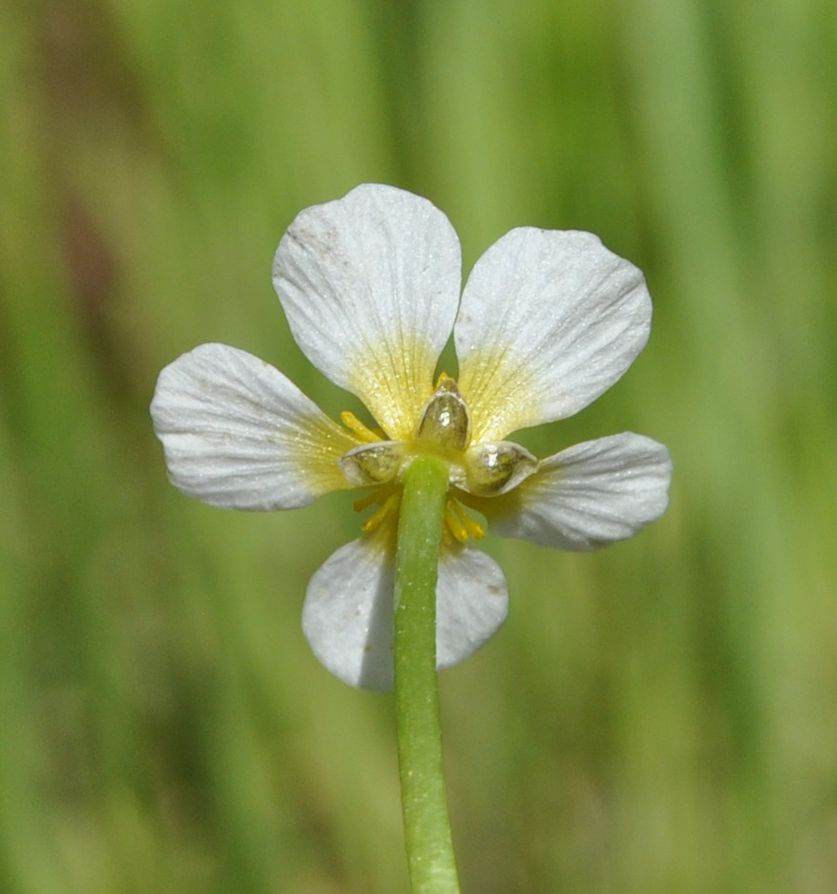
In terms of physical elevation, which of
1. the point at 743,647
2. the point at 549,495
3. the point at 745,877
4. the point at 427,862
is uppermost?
the point at 549,495

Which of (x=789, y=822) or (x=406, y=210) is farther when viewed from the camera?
(x=789, y=822)

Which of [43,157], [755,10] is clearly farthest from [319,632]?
[43,157]

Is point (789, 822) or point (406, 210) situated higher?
point (406, 210)

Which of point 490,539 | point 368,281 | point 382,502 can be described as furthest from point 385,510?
point 490,539

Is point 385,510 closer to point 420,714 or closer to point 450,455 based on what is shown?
point 450,455

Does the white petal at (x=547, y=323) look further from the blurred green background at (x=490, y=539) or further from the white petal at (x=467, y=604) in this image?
the blurred green background at (x=490, y=539)

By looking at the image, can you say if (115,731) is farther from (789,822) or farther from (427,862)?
(427,862)

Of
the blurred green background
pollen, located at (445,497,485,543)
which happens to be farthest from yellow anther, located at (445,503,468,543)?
the blurred green background

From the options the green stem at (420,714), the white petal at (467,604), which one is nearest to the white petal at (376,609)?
the white petal at (467,604)
